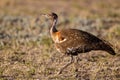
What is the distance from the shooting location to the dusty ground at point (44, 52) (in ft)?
33.3

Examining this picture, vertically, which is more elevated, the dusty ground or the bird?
the bird

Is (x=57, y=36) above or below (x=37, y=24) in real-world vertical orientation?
above

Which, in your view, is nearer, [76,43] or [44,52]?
[76,43]

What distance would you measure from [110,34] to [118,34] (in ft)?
0.71

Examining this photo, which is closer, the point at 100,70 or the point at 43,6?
the point at 100,70

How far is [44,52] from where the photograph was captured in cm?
1201

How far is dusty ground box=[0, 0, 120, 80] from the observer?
33.3ft

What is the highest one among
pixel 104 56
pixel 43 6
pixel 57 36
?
pixel 57 36

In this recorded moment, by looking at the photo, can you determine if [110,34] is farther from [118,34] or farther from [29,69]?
[29,69]

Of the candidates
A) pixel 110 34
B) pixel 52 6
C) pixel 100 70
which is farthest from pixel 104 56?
pixel 52 6

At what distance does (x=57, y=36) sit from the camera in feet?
34.2

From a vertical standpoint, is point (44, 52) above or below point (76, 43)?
below

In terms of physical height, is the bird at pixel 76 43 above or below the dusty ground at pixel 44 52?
above

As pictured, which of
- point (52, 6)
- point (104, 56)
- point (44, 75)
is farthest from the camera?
point (52, 6)
